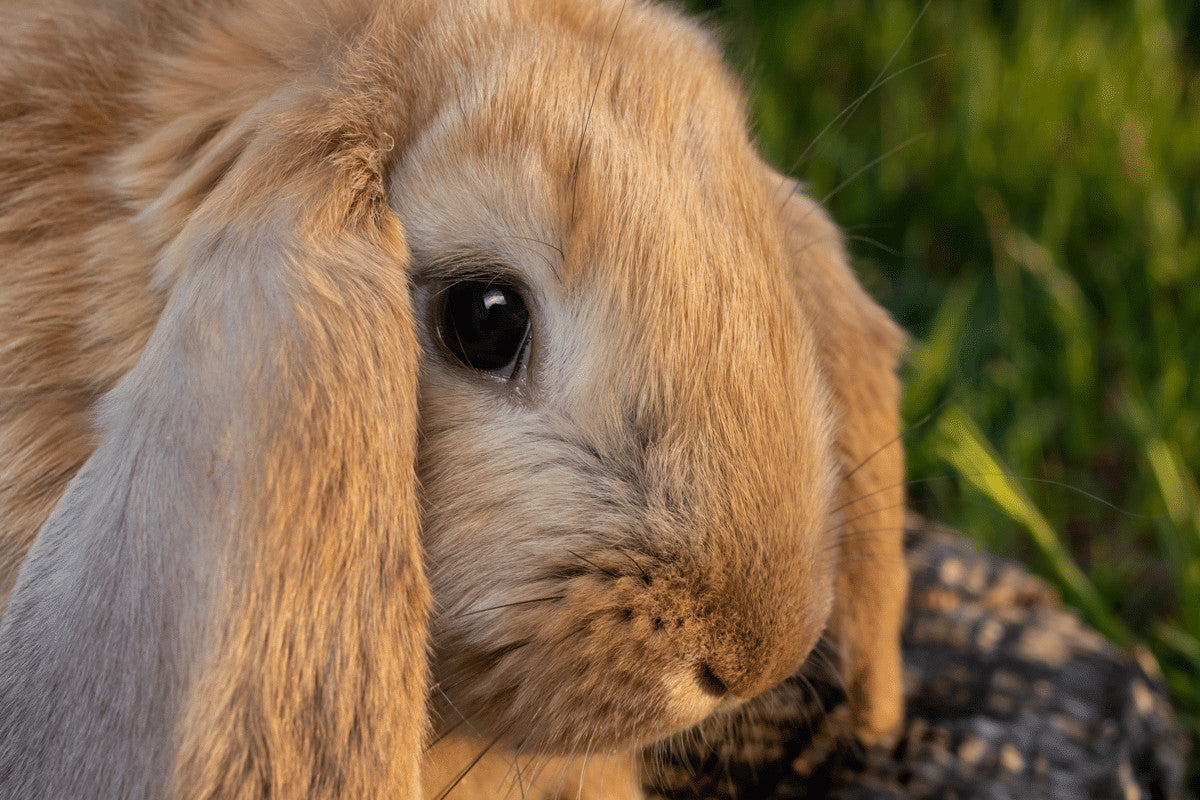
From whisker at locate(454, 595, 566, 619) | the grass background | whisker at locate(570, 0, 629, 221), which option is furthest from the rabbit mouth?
the grass background

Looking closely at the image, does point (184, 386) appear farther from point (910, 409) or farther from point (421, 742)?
point (910, 409)

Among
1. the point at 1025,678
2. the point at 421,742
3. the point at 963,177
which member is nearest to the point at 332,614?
the point at 421,742

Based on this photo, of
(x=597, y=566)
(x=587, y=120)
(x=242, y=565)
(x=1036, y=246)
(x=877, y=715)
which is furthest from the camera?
(x=1036, y=246)

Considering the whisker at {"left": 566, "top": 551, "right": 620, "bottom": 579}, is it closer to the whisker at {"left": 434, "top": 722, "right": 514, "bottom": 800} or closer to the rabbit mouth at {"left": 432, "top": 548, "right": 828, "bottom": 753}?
the rabbit mouth at {"left": 432, "top": 548, "right": 828, "bottom": 753}

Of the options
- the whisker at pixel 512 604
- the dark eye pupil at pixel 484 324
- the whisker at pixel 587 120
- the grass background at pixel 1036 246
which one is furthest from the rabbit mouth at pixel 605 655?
the grass background at pixel 1036 246

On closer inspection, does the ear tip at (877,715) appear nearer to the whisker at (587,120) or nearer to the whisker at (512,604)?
the whisker at (512,604)

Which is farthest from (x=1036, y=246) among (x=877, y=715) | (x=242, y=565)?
(x=242, y=565)

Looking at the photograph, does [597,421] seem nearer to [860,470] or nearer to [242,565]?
[242,565]
